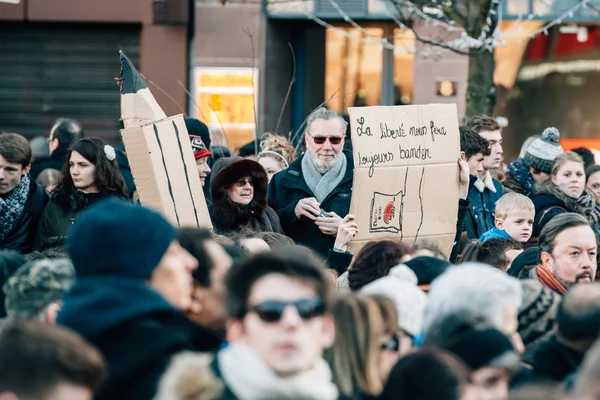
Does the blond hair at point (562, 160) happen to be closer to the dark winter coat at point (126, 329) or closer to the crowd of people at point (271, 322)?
the crowd of people at point (271, 322)

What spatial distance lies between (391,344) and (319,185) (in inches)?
119

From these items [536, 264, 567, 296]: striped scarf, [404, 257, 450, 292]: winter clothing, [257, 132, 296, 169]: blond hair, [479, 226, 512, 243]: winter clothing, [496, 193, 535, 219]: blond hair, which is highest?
[257, 132, 296, 169]: blond hair

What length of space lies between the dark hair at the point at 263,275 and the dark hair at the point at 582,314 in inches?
40.7

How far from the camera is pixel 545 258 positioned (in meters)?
5.66

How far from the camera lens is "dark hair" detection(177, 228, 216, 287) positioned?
3.91m

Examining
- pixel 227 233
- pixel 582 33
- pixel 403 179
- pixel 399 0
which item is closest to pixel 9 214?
pixel 227 233

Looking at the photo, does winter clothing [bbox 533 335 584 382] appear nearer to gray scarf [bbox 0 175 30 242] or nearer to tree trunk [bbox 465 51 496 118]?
gray scarf [bbox 0 175 30 242]

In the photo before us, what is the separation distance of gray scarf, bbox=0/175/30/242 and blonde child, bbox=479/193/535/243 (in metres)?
2.86

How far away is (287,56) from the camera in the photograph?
15.5m

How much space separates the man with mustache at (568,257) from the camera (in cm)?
555

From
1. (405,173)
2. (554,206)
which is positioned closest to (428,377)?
(405,173)

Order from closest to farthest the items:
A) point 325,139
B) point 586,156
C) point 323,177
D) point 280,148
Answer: point 325,139 < point 323,177 < point 280,148 < point 586,156

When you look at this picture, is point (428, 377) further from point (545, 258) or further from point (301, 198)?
point (301, 198)

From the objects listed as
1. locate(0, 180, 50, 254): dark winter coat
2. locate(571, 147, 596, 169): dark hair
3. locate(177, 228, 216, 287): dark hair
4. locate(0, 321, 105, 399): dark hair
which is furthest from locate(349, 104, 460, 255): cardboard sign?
locate(571, 147, 596, 169): dark hair
